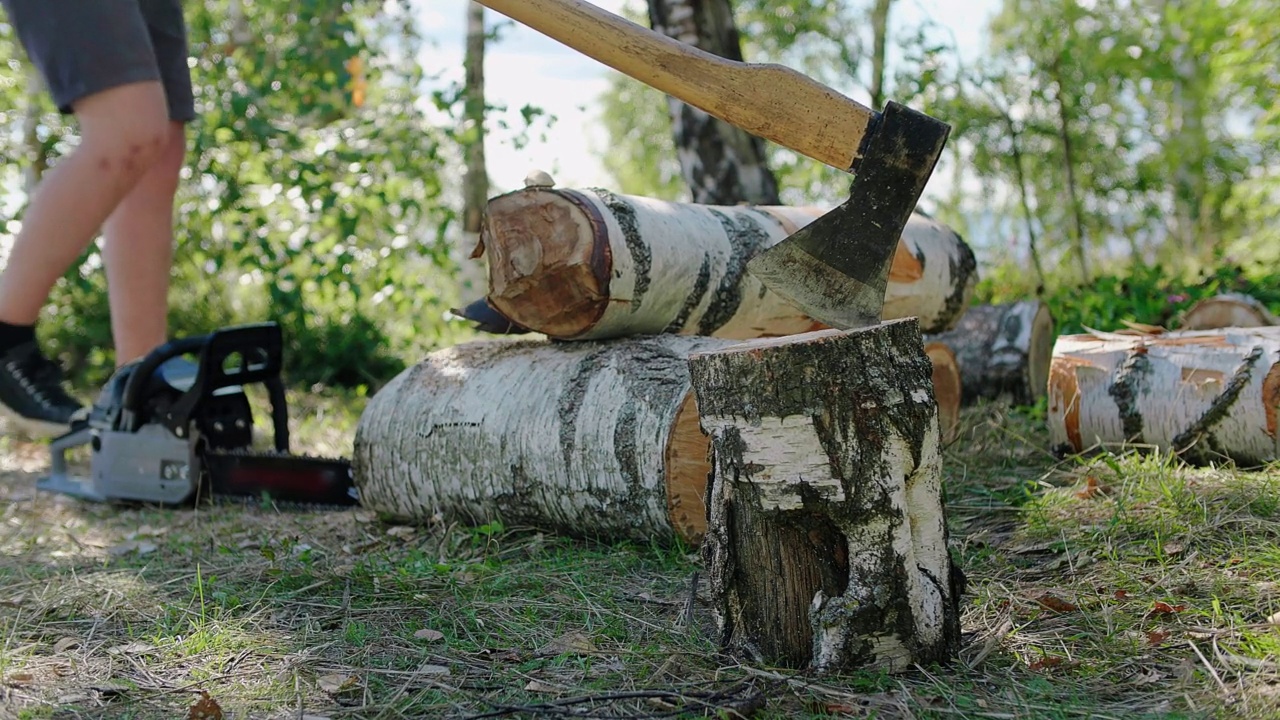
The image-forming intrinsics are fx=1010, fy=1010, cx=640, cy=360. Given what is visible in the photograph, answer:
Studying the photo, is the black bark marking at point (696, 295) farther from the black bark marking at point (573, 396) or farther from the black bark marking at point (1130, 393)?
the black bark marking at point (1130, 393)

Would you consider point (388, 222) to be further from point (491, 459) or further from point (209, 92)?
point (491, 459)

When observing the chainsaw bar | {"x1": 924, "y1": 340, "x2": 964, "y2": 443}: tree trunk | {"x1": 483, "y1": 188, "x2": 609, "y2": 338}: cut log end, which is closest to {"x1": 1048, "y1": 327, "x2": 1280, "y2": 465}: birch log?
{"x1": 924, "y1": 340, "x2": 964, "y2": 443}: tree trunk

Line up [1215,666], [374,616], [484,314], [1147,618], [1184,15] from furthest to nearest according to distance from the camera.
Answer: [1184,15] < [484,314] < [374,616] < [1147,618] < [1215,666]

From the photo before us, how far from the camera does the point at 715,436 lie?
1931mm

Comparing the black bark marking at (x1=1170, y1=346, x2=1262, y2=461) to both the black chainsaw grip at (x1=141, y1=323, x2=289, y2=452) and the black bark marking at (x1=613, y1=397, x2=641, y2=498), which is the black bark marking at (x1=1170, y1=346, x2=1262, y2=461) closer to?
the black bark marking at (x1=613, y1=397, x2=641, y2=498)

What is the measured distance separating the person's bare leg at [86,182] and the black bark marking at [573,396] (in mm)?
1865

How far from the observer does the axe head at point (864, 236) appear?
216 cm

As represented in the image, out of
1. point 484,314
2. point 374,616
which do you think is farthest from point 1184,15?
point 374,616

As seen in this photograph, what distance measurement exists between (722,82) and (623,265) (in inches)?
23.7

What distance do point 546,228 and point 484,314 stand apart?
0.54 m

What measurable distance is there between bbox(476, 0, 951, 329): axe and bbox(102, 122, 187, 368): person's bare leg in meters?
2.69

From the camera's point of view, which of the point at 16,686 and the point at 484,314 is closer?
the point at 16,686

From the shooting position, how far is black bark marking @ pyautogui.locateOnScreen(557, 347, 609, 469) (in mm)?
2758

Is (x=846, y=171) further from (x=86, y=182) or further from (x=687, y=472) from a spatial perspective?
(x=86, y=182)
